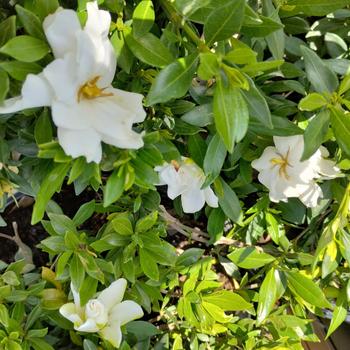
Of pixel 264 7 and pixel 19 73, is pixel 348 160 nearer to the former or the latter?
pixel 264 7

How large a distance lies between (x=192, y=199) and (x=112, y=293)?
0.23 m

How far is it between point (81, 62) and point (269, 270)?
2.45ft

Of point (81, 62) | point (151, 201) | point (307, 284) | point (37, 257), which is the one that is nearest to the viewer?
point (81, 62)

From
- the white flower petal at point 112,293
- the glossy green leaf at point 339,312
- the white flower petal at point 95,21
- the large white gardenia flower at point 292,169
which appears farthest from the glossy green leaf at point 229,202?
the white flower petal at point 95,21

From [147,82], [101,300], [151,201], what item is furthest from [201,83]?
[101,300]

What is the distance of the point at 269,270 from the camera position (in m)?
1.21

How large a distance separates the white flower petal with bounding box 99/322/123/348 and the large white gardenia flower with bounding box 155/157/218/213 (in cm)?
25

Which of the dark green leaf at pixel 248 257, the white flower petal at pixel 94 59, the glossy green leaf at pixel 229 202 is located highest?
the white flower petal at pixel 94 59

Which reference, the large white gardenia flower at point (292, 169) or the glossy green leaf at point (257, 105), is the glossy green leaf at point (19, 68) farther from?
the large white gardenia flower at point (292, 169)

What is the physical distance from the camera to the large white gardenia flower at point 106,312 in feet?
3.12

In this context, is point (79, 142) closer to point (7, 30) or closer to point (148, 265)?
point (7, 30)

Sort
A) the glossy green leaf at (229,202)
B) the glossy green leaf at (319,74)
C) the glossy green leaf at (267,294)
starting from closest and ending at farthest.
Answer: the glossy green leaf at (319,74), the glossy green leaf at (229,202), the glossy green leaf at (267,294)

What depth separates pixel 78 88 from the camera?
654 millimetres

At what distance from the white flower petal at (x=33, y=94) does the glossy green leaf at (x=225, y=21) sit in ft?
0.75
